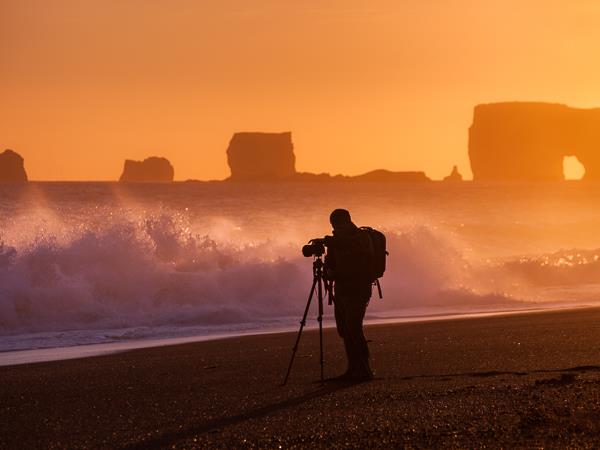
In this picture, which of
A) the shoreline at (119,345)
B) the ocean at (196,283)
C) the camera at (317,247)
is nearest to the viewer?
the camera at (317,247)

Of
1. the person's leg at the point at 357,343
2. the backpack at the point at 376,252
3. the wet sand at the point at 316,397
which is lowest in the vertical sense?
the wet sand at the point at 316,397

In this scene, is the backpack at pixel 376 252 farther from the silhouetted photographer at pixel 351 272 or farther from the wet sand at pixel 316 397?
the wet sand at pixel 316 397

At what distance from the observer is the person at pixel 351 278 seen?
10562 millimetres

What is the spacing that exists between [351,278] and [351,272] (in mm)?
75

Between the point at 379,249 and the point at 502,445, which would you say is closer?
the point at 502,445

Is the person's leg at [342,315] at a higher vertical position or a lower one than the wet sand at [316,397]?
higher

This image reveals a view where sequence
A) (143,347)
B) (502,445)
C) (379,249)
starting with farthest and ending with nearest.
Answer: (143,347)
(379,249)
(502,445)

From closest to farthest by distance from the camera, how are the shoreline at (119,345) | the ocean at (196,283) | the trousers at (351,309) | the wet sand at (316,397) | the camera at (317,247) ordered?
the wet sand at (316,397), the camera at (317,247), the trousers at (351,309), the shoreline at (119,345), the ocean at (196,283)

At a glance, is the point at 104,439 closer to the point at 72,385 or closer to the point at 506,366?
the point at 72,385

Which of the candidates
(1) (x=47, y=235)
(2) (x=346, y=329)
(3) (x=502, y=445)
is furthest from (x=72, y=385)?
(1) (x=47, y=235)

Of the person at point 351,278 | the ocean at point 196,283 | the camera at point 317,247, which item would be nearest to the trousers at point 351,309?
the person at point 351,278

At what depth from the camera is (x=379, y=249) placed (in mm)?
10695

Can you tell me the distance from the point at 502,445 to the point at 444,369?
4.22 metres

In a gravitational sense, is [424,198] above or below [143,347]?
above
